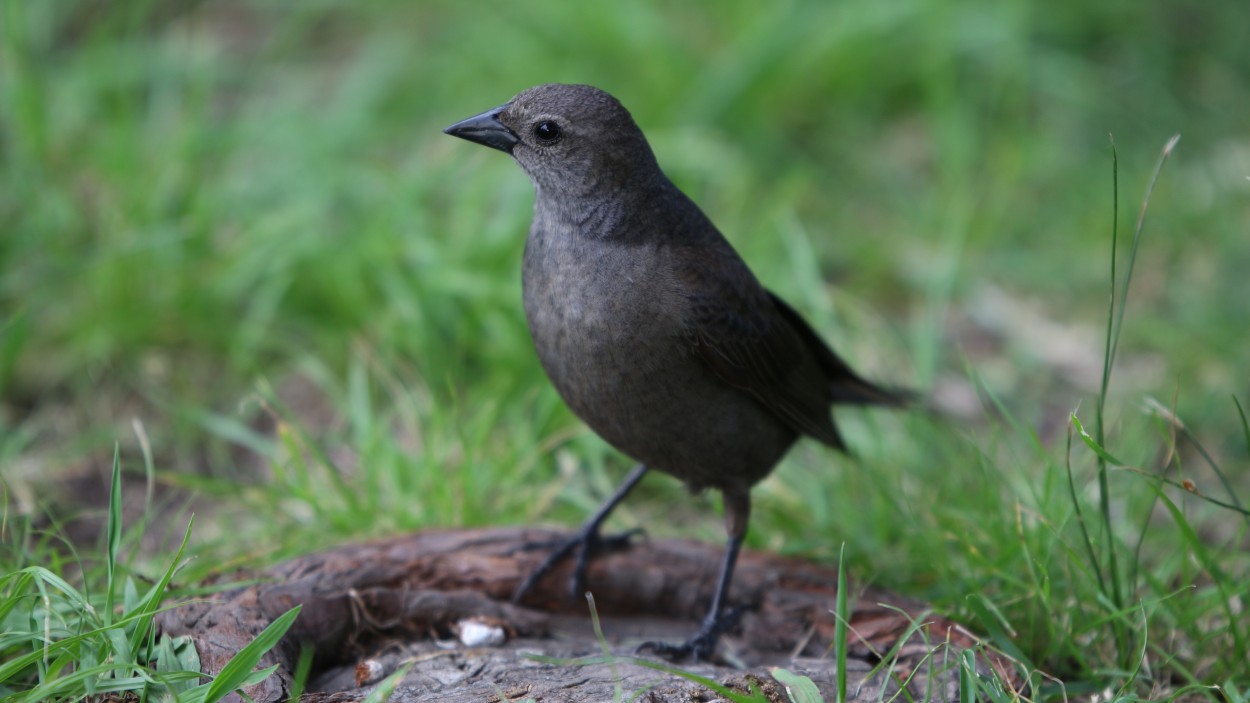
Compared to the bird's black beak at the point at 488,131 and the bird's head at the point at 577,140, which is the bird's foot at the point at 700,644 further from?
the bird's black beak at the point at 488,131

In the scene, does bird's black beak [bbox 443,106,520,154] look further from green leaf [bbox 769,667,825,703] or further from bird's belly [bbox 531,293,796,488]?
green leaf [bbox 769,667,825,703]

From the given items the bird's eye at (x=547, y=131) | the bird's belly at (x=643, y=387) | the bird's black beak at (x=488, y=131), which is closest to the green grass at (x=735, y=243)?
the bird's belly at (x=643, y=387)

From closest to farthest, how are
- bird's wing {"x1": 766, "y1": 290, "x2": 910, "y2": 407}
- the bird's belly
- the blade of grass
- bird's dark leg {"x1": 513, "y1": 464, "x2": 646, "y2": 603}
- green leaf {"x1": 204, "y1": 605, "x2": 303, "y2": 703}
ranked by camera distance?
green leaf {"x1": 204, "y1": 605, "x2": 303, "y2": 703}, the blade of grass, the bird's belly, bird's dark leg {"x1": 513, "y1": 464, "x2": 646, "y2": 603}, bird's wing {"x1": 766, "y1": 290, "x2": 910, "y2": 407}

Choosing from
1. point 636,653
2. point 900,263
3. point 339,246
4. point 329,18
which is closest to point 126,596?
point 636,653

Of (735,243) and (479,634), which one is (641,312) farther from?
(735,243)

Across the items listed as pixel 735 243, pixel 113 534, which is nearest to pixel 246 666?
pixel 113 534

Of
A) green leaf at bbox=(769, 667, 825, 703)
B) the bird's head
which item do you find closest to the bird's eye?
the bird's head
